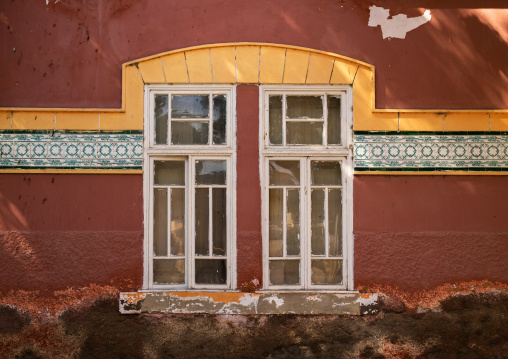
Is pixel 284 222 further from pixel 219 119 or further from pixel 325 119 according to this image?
pixel 219 119

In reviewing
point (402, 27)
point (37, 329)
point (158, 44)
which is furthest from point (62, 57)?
point (402, 27)

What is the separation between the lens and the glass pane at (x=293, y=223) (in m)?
5.32

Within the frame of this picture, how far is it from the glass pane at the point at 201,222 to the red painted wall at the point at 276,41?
1.13 metres

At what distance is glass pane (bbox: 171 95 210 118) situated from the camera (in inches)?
210

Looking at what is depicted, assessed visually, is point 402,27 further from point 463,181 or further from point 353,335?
point 353,335

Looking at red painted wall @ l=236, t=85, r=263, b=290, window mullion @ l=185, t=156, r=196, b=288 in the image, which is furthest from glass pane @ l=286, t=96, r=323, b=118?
window mullion @ l=185, t=156, r=196, b=288

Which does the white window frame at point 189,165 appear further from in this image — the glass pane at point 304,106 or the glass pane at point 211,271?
the glass pane at point 304,106

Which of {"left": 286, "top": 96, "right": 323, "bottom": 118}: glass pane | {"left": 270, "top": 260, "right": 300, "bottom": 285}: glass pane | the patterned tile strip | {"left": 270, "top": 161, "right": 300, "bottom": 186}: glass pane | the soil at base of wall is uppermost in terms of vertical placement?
{"left": 286, "top": 96, "right": 323, "bottom": 118}: glass pane

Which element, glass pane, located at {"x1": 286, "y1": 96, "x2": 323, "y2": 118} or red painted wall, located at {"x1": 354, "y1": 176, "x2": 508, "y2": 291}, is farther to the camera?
glass pane, located at {"x1": 286, "y1": 96, "x2": 323, "y2": 118}

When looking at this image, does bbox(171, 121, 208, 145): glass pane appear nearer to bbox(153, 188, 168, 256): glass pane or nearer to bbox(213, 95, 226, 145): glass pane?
bbox(213, 95, 226, 145): glass pane

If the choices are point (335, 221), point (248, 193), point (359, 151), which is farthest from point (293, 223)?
point (359, 151)

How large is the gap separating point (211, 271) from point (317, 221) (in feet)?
3.54

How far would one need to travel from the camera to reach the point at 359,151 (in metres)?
5.24

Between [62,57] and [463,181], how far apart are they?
3.84m
